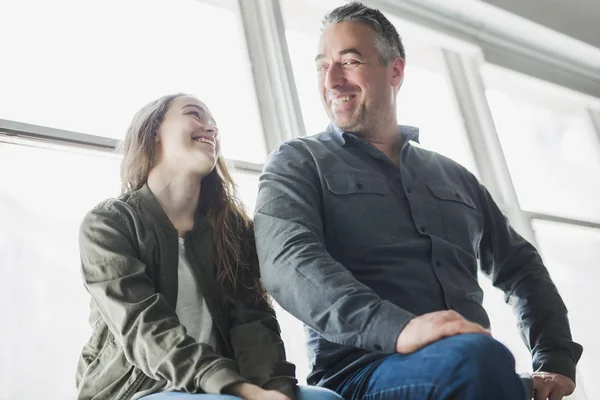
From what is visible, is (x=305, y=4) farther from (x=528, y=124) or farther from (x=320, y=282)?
(x=320, y=282)

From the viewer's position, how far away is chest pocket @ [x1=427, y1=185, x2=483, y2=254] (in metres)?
1.65

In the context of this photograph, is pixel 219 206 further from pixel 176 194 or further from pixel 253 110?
pixel 253 110

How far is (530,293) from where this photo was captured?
174 centimetres

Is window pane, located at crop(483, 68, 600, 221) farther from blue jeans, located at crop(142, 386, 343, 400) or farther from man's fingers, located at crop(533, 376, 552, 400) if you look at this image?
blue jeans, located at crop(142, 386, 343, 400)

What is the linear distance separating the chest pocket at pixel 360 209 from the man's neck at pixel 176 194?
33cm

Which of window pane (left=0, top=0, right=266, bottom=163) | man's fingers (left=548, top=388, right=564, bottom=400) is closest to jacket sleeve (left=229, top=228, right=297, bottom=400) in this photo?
man's fingers (left=548, top=388, right=564, bottom=400)

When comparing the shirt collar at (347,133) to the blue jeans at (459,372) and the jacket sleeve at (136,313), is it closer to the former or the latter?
the jacket sleeve at (136,313)

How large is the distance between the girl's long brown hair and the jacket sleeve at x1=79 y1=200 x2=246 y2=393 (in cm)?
19

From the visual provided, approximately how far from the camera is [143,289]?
1.34 meters

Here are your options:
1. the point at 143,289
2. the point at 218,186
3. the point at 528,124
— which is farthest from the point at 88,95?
the point at 528,124

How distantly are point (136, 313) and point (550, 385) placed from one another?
922mm

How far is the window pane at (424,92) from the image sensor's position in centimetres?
289

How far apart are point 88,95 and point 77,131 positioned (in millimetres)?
174

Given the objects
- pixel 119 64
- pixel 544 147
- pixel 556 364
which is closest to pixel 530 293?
pixel 556 364
